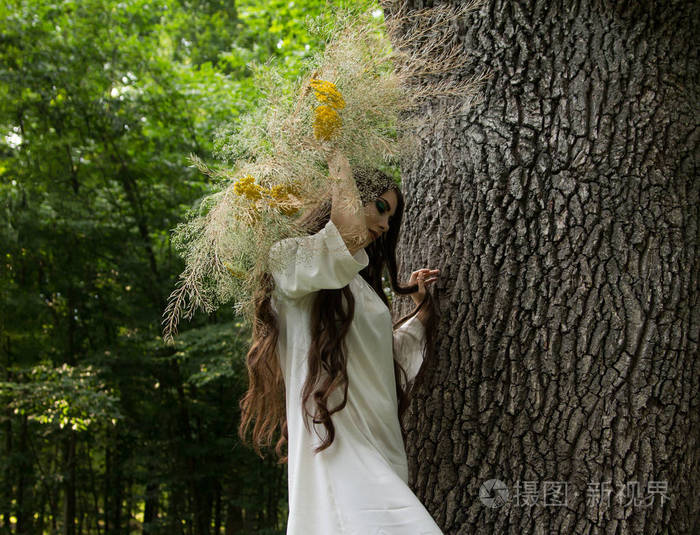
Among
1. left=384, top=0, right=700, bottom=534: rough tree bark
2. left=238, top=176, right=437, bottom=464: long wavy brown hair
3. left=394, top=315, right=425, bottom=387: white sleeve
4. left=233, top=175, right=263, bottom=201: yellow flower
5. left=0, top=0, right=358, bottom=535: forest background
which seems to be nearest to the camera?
left=233, top=175, right=263, bottom=201: yellow flower

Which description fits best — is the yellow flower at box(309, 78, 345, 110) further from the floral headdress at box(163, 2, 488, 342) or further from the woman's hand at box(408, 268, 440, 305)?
the woman's hand at box(408, 268, 440, 305)

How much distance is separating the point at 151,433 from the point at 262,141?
654 centimetres

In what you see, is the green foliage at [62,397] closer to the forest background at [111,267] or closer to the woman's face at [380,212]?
the forest background at [111,267]

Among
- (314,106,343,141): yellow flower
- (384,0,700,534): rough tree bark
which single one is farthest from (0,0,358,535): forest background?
(314,106,343,141): yellow flower

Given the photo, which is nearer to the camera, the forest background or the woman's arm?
the woman's arm

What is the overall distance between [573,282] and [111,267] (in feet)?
20.0

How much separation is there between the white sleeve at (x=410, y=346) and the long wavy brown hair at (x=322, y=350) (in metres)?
0.04

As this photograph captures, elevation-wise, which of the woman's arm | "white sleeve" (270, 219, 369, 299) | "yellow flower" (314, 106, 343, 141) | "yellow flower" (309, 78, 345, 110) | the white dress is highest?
"yellow flower" (309, 78, 345, 110)

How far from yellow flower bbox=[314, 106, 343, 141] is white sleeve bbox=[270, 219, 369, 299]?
247mm

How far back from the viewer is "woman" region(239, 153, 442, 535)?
1741 millimetres

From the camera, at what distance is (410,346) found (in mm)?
2311

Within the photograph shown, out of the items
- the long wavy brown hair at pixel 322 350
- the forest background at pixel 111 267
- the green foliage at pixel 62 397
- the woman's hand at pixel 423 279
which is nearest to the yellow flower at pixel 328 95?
the long wavy brown hair at pixel 322 350

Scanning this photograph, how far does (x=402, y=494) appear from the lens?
68.7 inches

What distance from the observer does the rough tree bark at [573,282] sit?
1.98 m
